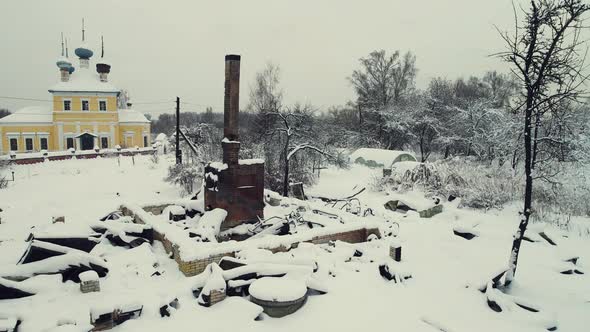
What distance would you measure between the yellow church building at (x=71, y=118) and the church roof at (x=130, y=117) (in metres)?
0.83

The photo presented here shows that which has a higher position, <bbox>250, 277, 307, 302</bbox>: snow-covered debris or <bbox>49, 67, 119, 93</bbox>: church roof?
<bbox>49, 67, 119, 93</bbox>: church roof

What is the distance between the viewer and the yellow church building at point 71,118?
1347 inches

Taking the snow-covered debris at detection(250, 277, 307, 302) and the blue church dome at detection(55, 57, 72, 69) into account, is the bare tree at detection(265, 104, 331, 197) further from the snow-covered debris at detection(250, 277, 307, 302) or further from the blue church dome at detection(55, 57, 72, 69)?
the blue church dome at detection(55, 57, 72, 69)

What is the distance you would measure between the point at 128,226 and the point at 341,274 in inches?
197

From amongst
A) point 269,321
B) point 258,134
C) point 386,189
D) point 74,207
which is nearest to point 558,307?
point 269,321

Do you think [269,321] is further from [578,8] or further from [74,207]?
[74,207]

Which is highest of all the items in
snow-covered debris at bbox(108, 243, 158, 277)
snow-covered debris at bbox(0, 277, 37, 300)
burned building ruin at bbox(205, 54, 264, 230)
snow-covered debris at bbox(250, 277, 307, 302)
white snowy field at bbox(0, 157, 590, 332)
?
burned building ruin at bbox(205, 54, 264, 230)

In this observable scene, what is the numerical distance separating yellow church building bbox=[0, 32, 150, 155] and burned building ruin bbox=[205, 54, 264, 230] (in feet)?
105

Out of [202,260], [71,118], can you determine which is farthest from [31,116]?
[202,260]

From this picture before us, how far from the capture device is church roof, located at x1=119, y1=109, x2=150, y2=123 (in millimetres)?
38938

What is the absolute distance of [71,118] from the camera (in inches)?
1399

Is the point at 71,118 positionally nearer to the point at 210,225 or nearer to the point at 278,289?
the point at 210,225

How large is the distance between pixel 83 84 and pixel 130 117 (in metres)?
5.55

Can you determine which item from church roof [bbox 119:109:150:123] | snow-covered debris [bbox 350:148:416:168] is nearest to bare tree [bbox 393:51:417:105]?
snow-covered debris [bbox 350:148:416:168]
